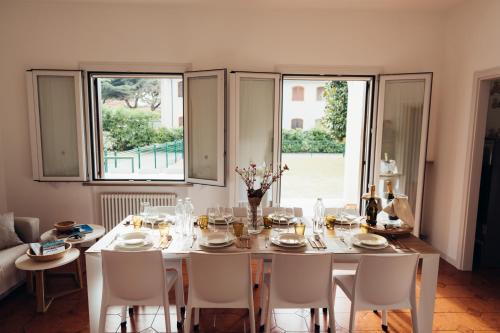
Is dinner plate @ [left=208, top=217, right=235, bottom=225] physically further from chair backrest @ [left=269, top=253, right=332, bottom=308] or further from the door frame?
the door frame

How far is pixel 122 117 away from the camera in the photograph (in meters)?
4.80

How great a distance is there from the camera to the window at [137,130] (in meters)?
4.38

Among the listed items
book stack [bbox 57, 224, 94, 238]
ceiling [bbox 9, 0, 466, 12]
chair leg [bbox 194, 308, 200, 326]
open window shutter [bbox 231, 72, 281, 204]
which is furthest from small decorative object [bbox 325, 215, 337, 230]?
ceiling [bbox 9, 0, 466, 12]

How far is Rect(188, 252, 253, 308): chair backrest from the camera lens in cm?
207

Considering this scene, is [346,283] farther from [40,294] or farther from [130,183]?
[130,183]

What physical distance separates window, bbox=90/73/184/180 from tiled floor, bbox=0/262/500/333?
182 cm

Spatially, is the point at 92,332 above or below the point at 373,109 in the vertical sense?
below

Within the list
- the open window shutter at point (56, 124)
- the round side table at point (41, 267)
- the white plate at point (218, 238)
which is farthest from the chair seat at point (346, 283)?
the open window shutter at point (56, 124)

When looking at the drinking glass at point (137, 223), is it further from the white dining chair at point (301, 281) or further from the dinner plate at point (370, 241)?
the dinner plate at point (370, 241)

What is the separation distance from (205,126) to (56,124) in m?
1.79

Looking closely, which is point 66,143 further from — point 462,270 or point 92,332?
point 462,270

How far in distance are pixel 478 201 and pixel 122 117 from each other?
14.9 feet

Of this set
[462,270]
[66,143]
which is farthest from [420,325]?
[66,143]

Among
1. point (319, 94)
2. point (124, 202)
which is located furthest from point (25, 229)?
point (319, 94)
